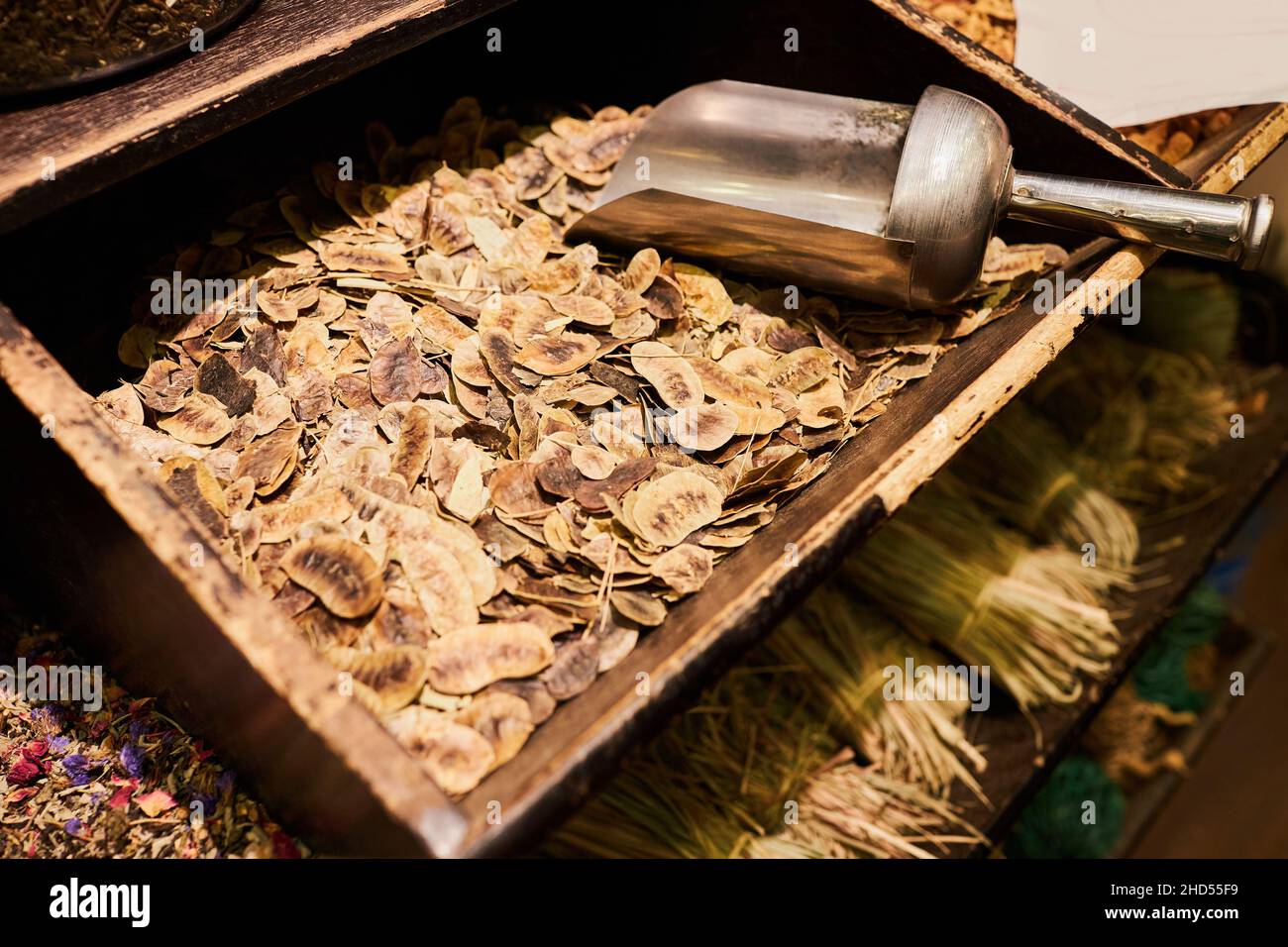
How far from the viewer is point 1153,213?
844mm

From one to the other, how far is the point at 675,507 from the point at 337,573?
10.6 inches

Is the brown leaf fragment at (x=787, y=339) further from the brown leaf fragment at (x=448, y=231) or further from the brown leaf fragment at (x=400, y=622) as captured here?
A: the brown leaf fragment at (x=400, y=622)

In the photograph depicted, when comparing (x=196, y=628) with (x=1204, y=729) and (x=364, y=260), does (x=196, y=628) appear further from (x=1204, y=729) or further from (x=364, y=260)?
(x=1204, y=729)

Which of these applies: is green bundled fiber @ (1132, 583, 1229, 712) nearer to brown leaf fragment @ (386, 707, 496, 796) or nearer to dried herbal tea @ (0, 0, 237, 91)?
brown leaf fragment @ (386, 707, 496, 796)

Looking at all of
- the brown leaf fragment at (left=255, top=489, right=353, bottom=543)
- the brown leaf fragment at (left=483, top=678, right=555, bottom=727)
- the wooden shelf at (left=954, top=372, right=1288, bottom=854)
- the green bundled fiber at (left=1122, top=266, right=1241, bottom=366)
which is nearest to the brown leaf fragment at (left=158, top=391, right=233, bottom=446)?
the brown leaf fragment at (left=255, top=489, right=353, bottom=543)

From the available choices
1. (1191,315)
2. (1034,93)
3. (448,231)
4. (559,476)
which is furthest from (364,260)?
(1191,315)

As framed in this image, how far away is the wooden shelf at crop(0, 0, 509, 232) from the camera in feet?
2.24

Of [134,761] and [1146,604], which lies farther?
[1146,604]

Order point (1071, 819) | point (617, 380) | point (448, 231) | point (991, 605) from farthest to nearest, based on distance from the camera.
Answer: point (1071, 819) → point (991, 605) → point (448, 231) → point (617, 380)

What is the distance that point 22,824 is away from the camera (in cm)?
81

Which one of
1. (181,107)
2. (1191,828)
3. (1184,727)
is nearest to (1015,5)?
(181,107)

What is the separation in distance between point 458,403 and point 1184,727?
4.17 ft

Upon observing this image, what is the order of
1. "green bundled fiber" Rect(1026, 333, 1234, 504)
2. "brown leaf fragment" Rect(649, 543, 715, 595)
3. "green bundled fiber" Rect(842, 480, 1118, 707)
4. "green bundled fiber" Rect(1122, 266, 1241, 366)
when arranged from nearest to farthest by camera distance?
"brown leaf fragment" Rect(649, 543, 715, 595) → "green bundled fiber" Rect(842, 480, 1118, 707) → "green bundled fiber" Rect(1026, 333, 1234, 504) → "green bundled fiber" Rect(1122, 266, 1241, 366)

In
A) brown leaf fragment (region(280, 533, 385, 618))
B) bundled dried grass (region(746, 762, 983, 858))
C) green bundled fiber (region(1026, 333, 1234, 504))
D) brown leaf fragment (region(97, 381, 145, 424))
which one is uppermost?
brown leaf fragment (region(97, 381, 145, 424))
